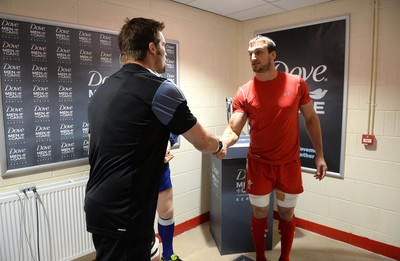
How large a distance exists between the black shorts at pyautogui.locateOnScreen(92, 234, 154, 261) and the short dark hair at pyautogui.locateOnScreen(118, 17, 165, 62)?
2.74 ft

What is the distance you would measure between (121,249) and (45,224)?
103 centimetres

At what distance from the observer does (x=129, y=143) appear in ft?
4.01

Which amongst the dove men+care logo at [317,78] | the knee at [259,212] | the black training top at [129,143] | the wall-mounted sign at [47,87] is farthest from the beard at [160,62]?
the dove men+care logo at [317,78]

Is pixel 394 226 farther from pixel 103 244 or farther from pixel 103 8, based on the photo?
pixel 103 8

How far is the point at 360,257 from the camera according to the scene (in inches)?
103

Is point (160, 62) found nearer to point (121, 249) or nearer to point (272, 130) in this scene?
point (121, 249)

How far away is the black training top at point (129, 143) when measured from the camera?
1.22 m

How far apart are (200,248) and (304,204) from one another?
124 cm

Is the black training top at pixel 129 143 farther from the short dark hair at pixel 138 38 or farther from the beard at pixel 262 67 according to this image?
the beard at pixel 262 67

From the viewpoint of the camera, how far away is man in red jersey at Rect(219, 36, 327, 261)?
2.07 meters

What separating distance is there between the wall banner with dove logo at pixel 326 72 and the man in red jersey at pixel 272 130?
0.75 metres

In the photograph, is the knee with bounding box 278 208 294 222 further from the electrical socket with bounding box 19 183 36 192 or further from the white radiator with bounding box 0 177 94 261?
the electrical socket with bounding box 19 183 36 192

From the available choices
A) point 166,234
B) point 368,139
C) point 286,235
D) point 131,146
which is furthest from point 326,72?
point 131,146

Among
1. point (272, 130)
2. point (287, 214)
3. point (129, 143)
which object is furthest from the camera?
point (287, 214)
